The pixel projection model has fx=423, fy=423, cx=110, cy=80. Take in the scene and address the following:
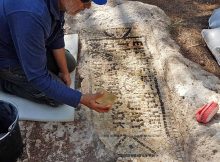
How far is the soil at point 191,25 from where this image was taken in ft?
11.7

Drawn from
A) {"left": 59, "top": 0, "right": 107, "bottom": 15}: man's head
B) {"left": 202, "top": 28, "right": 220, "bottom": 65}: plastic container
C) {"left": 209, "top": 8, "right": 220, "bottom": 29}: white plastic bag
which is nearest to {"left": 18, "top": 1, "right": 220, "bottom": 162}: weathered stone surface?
{"left": 202, "top": 28, "right": 220, "bottom": 65}: plastic container

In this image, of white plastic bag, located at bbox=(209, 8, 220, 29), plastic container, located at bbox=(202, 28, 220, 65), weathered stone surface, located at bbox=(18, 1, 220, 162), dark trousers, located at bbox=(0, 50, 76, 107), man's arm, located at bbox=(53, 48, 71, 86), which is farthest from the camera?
white plastic bag, located at bbox=(209, 8, 220, 29)

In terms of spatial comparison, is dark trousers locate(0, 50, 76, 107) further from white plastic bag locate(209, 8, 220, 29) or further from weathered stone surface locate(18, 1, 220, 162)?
white plastic bag locate(209, 8, 220, 29)

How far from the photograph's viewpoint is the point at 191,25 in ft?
13.1

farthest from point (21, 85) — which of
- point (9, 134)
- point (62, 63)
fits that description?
point (9, 134)

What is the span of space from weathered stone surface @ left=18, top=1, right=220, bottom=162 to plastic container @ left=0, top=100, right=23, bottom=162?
0.36ft

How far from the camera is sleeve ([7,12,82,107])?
2.17 metres

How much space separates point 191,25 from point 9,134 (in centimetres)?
224

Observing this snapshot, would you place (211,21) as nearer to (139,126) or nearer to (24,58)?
(139,126)

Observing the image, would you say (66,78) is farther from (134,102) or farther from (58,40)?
(134,102)

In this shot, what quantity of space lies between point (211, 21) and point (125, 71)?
3.58ft

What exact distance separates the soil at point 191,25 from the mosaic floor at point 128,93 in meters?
0.40

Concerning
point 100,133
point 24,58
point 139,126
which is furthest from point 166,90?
point 24,58

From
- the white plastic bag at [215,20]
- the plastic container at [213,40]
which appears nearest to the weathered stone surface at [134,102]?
the plastic container at [213,40]
